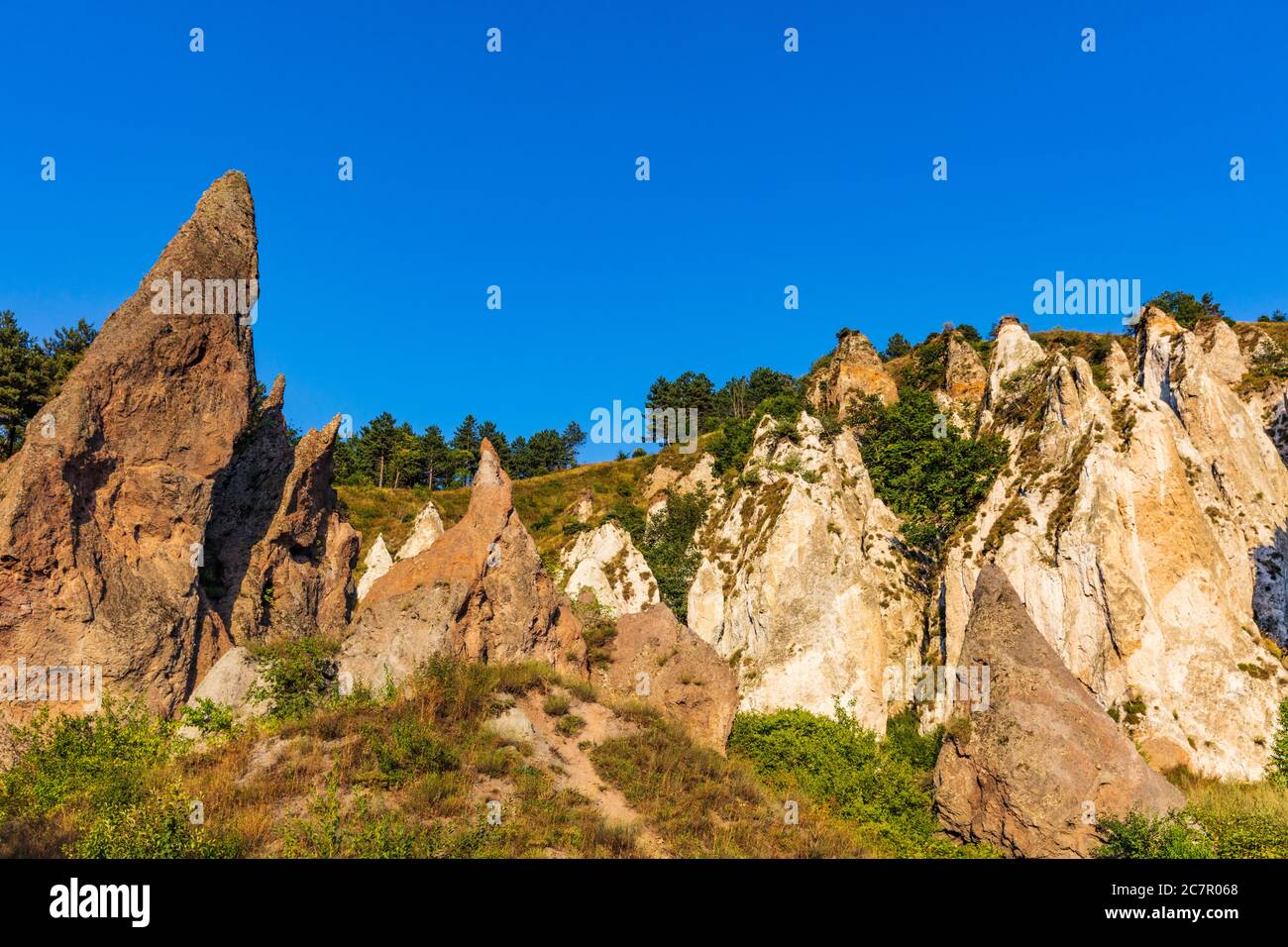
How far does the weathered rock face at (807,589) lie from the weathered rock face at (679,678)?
210 inches

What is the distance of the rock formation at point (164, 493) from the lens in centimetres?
1502

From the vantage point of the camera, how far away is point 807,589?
26047 millimetres

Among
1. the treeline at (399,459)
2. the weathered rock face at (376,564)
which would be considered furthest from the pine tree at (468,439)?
the weathered rock face at (376,564)

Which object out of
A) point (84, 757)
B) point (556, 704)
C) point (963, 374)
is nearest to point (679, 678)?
point (556, 704)

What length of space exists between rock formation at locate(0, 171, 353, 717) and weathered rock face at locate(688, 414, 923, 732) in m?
14.4

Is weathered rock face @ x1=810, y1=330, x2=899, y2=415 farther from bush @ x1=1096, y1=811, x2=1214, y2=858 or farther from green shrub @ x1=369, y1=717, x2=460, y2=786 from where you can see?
green shrub @ x1=369, y1=717, x2=460, y2=786

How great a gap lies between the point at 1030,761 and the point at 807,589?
36.8 feet

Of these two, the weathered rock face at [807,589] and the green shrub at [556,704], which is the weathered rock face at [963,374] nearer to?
the weathered rock face at [807,589]

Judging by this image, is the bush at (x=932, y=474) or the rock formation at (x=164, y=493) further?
the bush at (x=932, y=474)

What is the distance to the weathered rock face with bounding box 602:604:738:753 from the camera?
1942 cm

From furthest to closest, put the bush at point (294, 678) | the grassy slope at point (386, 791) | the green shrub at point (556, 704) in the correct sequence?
the green shrub at point (556, 704) < the bush at point (294, 678) < the grassy slope at point (386, 791)

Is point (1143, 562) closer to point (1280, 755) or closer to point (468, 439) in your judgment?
point (1280, 755)
